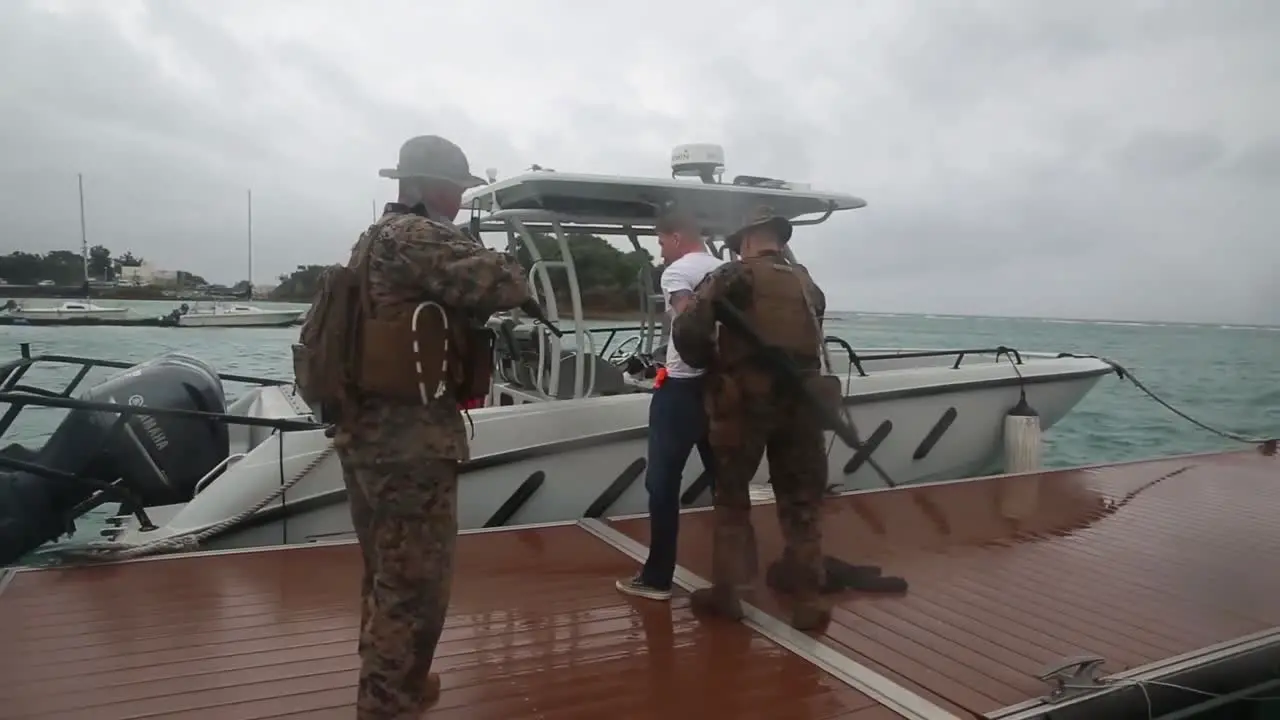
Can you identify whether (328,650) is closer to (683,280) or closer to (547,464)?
(683,280)

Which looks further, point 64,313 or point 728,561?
point 64,313

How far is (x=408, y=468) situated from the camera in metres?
2.34

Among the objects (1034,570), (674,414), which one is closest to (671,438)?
(674,414)

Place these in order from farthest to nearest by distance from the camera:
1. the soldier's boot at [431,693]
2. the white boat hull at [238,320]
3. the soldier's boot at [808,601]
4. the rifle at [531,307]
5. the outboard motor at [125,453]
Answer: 1. the white boat hull at [238,320]
2. the outboard motor at [125,453]
3. the soldier's boot at [808,601]
4. the soldier's boot at [431,693]
5. the rifle at [531,307]

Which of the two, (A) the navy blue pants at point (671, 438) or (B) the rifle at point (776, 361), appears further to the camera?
(A) the navy blue pants at point (671, 438)

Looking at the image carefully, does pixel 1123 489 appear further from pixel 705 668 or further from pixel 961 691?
pixel 705 668

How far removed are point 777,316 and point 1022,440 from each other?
473cm

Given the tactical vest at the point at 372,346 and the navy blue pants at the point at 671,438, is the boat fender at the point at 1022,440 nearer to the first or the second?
the navy blue pants at the point at 671,438

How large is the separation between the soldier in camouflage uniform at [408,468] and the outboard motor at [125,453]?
3.18 m

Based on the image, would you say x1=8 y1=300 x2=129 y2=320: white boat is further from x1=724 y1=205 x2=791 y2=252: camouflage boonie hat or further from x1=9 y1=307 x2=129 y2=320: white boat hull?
x1=724 y1=205 x2=791 y2=252: camouflage boonie hat

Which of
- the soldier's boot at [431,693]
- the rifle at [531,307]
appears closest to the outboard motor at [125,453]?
the rifle at [531,307]

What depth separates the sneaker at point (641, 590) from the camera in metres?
3.81

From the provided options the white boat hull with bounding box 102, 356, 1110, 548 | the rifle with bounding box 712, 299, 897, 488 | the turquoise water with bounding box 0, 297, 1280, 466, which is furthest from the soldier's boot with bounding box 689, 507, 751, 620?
the turquoise water with bounding box 0, 297, 1280, 466

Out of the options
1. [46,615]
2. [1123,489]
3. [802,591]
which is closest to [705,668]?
[802,591]
